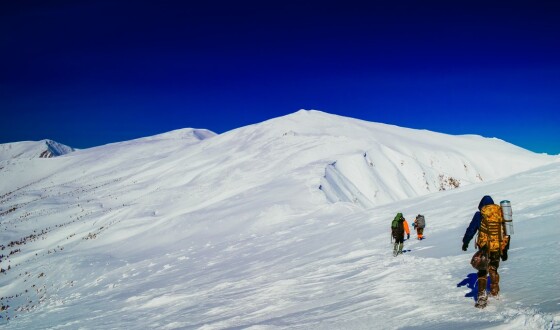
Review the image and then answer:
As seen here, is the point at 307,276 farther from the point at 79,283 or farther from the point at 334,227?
the point at 79,283

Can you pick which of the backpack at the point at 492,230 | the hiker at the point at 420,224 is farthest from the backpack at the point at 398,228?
the backpack at the point at 492,230

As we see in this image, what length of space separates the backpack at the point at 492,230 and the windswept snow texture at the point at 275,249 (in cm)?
98

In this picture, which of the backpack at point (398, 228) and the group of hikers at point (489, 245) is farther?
the backpack at point (398, 228)

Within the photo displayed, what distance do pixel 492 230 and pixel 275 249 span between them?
16846mm

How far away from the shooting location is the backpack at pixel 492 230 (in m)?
7.35

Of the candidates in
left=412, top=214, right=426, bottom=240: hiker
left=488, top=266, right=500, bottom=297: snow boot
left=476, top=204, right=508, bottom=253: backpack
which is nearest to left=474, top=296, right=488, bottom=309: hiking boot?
left=488, top=266, right=500, bottom=297: snow boot

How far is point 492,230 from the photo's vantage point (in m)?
7.40

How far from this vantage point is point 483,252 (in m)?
7.46

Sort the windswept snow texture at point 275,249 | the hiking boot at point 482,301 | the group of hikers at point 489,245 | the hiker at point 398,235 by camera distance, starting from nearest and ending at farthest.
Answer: the hiking boot at point 482,301
the group of hikers at point 489,245
the windswept snow texture at point 275,249
the hiker at point 398,235

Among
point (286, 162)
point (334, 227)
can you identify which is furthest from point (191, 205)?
point (334, 227)

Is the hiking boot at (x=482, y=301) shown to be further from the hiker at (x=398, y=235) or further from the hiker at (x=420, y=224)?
the hiker at (x=420, y=224)

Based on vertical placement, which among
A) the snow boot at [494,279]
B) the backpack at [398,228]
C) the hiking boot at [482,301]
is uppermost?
the backpack at [398,228]

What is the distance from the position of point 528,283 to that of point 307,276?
27.2ft

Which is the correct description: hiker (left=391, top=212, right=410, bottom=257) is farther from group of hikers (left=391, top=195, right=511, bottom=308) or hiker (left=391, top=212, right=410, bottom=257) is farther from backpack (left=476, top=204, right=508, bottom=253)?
backpack (left=476, top=204, right=508, bottom=253)
